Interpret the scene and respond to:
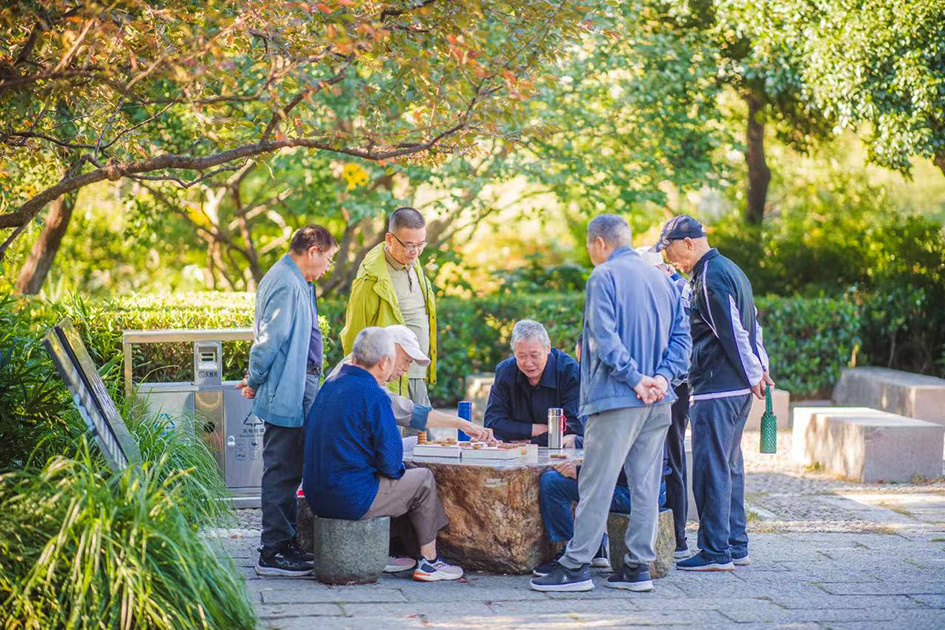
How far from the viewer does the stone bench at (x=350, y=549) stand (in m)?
5.69

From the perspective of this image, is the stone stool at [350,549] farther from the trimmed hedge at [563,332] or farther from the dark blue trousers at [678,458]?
the trimmed hedge at [563,332]

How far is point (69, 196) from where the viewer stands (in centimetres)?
1015

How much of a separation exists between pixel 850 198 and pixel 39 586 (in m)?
13.5

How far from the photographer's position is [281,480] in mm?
6145

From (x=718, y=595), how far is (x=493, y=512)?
3.90 ft

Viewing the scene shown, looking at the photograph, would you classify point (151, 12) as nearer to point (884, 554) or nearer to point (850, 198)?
point (884, 554)

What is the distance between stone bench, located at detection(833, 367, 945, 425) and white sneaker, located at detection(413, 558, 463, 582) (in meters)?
6.69

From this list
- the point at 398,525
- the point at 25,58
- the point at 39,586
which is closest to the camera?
the point at 39,586

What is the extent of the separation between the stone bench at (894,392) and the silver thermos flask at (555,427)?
602 centimetres

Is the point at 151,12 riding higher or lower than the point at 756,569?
higher

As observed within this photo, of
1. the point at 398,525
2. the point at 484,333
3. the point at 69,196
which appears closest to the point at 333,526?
the point at 398,525

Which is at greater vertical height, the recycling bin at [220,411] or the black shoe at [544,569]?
the recycling bin at [220,411]

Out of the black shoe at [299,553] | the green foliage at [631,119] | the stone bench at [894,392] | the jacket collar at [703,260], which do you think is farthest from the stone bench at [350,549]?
the stone bench at [894,392]

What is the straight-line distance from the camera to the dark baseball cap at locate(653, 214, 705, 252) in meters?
6.25
